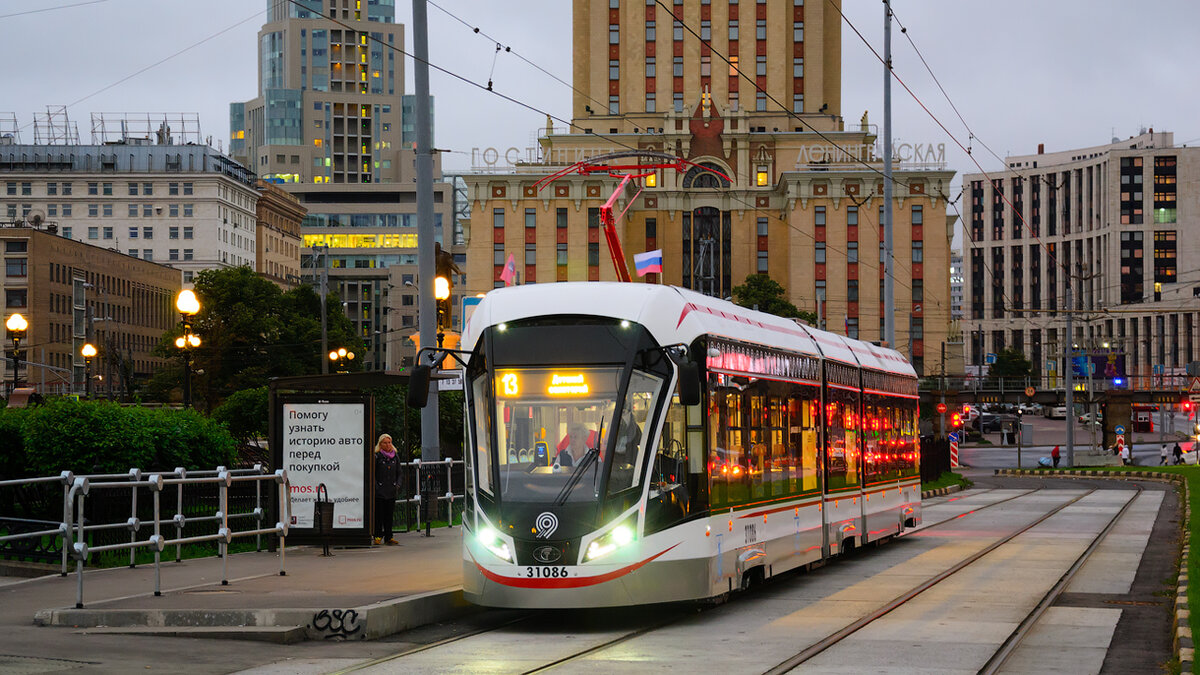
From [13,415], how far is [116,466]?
6.94 ft

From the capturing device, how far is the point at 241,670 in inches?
473

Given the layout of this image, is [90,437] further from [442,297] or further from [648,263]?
[648,263]

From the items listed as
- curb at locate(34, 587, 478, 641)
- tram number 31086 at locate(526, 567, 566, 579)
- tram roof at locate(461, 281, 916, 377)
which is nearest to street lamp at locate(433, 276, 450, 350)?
tram roof at locate(461, 281, 916, 377)

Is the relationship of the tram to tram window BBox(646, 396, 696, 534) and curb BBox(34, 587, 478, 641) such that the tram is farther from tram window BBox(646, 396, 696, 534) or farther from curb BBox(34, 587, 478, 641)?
curb BBox(34, 587, 478, 641)

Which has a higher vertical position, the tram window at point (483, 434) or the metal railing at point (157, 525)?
the tram window at point (483, 434)

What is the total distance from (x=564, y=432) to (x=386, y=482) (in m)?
7.58

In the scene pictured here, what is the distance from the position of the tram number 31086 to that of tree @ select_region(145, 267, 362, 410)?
227 feet

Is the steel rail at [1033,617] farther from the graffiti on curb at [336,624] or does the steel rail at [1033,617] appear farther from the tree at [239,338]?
the tree at [239,338]

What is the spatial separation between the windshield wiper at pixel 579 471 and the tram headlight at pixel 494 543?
0.66 m

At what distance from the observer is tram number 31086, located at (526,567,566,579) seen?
14.4 metres

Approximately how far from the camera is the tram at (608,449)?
1442 cm

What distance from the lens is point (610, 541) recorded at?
1441 cm

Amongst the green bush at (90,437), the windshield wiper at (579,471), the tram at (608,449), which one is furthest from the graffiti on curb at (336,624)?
the green bush at (90,437)

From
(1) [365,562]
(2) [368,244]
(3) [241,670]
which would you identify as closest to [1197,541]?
(1) [365,562]
